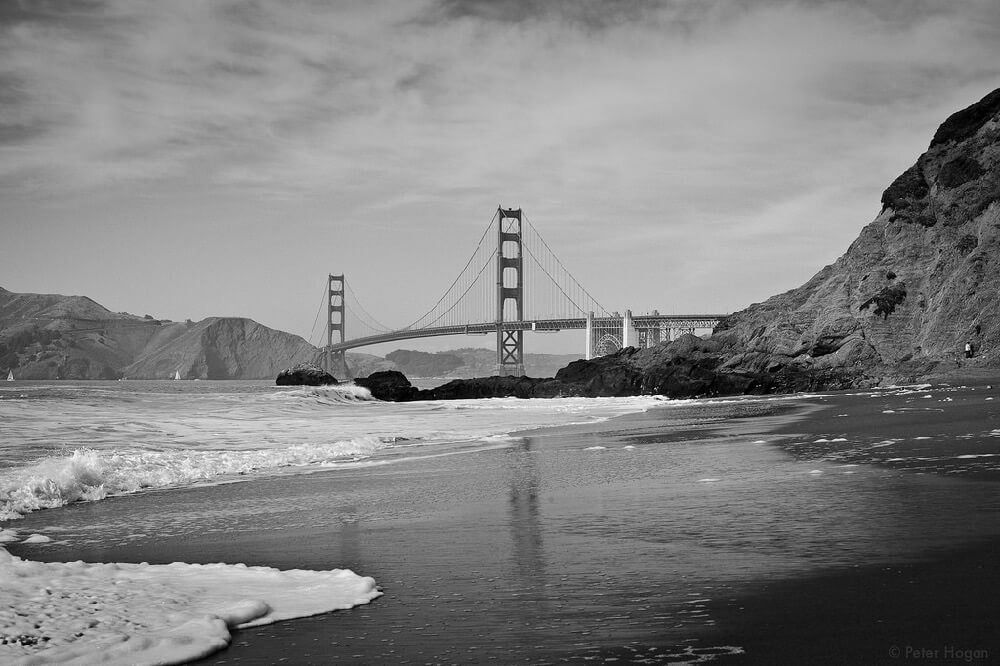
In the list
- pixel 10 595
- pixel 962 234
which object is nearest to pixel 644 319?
pixel 962 234

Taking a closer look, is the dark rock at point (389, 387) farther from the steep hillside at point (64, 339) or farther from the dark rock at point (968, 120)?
the steep hillside at point (64, 339)

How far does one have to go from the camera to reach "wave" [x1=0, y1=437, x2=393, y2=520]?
23.2 feet

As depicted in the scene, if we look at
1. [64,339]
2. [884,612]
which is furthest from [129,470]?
[64,339]

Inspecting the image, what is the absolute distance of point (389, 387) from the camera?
4500 centimetres

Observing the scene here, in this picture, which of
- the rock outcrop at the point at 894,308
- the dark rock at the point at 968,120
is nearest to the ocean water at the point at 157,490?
the rock outcrop at the point at 894,308

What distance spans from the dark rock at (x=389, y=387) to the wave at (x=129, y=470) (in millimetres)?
31711

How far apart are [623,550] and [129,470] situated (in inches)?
238

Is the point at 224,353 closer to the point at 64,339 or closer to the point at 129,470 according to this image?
the point at 64,339

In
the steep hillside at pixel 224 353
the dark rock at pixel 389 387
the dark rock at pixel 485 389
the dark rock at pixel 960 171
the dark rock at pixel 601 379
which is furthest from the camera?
the steep hillside at pixel 224 353

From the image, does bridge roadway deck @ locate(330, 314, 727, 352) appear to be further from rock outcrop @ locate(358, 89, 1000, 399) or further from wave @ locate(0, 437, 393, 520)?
wave @ locate(0, 437, 393, 520)

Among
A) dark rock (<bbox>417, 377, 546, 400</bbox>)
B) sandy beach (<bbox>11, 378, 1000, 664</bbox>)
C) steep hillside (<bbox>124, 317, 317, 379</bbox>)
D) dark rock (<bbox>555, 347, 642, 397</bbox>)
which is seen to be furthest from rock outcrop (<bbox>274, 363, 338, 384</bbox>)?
steep hillside (<bbox>124, 317, 317, 379</bbox>)

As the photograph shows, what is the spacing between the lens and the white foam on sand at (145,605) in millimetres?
2783

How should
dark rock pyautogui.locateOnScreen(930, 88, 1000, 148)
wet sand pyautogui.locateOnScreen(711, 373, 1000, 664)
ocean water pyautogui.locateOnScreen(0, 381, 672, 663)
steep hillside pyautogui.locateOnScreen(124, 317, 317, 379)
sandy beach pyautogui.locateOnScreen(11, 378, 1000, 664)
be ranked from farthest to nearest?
steep hillside pyautogui.locateOnScreen(124, 317, 317, 379), dark rock pyautogui.locateOnScreen(930, 88, 1000, 148), ocean water pyautogui.locateOnScreen(0, 381, 672, 663), sandy beach pyautogui.locateOnScreen(11, 378, 1000, 664), wet sand pyautogui.locateOnScreen(711, 373, 1000, 664)

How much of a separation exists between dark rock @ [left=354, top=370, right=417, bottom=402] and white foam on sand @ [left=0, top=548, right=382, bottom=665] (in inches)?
1525
